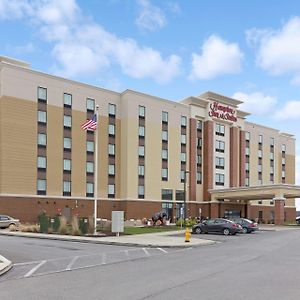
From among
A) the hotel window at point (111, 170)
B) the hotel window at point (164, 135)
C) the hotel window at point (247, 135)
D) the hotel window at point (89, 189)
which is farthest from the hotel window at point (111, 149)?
the hotel window at point (247, 135)

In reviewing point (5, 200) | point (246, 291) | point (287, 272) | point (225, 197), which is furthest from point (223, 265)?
point (225, 197)

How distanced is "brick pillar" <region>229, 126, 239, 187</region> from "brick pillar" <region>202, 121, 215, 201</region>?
17.4ft

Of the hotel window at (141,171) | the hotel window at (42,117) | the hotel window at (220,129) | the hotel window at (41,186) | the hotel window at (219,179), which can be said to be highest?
the hotel window at (220,129)

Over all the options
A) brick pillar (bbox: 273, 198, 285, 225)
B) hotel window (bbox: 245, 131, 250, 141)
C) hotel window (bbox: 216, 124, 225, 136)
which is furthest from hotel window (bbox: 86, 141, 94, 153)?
hotel window (bbox: 245, 131, 250, 141)

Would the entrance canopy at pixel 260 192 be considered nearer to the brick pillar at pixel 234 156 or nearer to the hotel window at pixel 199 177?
the hotel window at pixel 199 177

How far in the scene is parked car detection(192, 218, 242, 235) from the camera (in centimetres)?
4014

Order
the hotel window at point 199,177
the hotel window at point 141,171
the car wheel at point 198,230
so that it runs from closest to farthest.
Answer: the car wheel at point 198,230
the hotel window at point 141,171
the hotel window at point 199,177

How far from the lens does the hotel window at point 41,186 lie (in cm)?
5909

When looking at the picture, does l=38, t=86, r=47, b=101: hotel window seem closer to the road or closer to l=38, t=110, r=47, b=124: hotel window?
l=38, t=110, r=47, b=124: hotel window

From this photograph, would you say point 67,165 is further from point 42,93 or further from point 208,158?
point 208,158

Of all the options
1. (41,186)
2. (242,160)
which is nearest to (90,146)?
(41,186)

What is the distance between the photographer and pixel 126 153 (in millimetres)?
67312

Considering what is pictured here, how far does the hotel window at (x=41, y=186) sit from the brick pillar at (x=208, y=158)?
28.2m

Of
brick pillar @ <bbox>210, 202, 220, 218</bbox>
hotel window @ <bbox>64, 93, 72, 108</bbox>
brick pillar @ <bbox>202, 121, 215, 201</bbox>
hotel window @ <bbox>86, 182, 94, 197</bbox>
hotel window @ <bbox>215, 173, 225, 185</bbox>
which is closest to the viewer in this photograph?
hotel window @ <bbox>64, 93, 72, 108</bbox>
